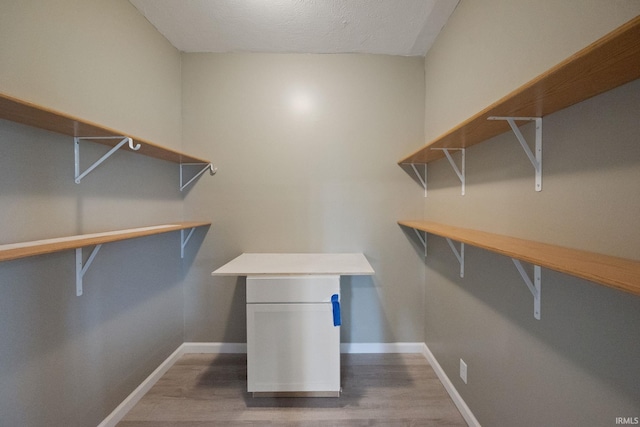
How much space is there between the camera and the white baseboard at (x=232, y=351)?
1393 millimetres

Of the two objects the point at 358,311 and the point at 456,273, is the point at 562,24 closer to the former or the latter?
the point at 456,273

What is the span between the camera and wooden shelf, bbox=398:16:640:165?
49cm

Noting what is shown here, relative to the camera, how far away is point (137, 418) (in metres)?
1.43

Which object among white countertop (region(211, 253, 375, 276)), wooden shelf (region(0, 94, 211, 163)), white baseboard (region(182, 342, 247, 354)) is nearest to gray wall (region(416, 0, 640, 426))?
white countertop (region(211, 253, 375, 276))

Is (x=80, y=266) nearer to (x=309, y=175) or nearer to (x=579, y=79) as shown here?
(x=309, y=175)

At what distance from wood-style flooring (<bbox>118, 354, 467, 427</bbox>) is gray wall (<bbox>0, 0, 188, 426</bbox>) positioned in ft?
0.73

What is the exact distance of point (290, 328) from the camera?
1476 mm

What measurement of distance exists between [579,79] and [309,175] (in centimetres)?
162

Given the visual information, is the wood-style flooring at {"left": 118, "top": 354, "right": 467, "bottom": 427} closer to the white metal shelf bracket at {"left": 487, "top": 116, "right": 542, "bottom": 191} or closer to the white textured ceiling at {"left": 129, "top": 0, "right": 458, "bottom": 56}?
the white metal shelf bracket at {"left": 487, "top": 116, "right": 542, "bottom": 191}

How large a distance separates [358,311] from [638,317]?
5.37 feet

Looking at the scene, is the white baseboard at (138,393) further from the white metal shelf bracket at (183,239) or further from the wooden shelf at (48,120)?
the wooden shelf at (48,120)

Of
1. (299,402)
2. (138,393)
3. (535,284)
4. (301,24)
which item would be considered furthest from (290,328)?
(301,24)

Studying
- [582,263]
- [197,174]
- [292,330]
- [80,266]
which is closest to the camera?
[582,263]

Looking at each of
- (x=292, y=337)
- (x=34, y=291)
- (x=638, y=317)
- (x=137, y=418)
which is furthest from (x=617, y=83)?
(x=137, y=418)
